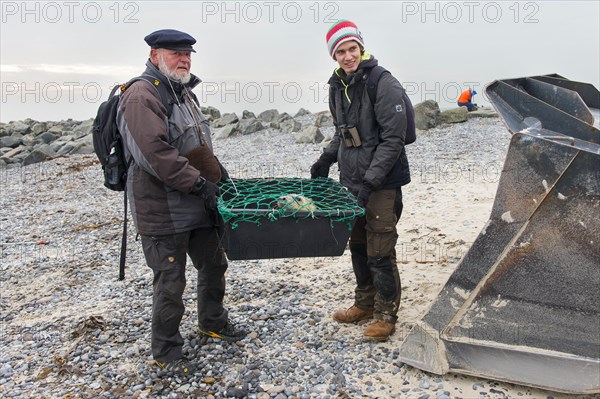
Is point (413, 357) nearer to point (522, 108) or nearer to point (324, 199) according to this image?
point (324, 199)

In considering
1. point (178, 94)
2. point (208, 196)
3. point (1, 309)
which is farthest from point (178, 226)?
point (1, 309)

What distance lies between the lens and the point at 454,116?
17.6m

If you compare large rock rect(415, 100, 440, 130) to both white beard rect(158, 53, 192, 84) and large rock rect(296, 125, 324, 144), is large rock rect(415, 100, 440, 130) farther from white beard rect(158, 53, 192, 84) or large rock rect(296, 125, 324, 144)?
white beard rect(158, 53, 192, 84)

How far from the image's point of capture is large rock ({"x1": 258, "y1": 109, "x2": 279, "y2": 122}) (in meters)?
25.9

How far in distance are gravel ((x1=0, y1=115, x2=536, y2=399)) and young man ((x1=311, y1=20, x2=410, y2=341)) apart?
52cm

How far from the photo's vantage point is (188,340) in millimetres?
4406

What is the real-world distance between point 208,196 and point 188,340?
145 centimetres

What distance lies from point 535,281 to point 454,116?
14999mm

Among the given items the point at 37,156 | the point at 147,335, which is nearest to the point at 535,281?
the point at 147,335

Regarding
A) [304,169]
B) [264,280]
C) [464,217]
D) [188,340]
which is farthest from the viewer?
[304,169]

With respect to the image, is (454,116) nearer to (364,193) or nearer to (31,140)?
(364,193)

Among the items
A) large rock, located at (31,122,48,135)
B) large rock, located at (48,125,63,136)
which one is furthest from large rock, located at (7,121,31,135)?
large rock, located at (48,125,63,136)

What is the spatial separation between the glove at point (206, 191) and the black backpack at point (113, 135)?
0.51 meters

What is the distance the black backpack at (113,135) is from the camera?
11.9 feet
